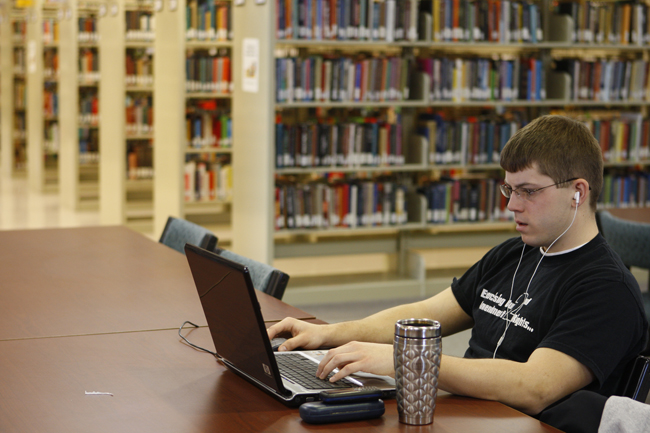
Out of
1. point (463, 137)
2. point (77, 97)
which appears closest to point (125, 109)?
point (77, 97)

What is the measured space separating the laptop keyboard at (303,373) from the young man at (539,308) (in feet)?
0.08

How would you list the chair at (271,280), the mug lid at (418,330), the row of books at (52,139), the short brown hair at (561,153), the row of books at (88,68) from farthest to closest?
the row of books at (52,139)
the row of books at (88,68)
the chair at (271,280)
the short brown hair at (561,153)
the mug lid at (418,330)

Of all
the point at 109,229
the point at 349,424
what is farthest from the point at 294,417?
the point at 109,229

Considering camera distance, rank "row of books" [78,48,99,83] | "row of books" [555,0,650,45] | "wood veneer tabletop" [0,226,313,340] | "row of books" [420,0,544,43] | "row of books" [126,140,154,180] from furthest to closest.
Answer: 1. "row of books" [78,48,99,83]
2. "row of books" [126,140,154,180]
3. "row of books" [555,0,650,45]
4. "row of books" [420,0,544,43]
5. "wood veneer tabletop" [0,226,313,340]

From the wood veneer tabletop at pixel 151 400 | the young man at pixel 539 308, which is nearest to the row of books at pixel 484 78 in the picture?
the young man at pixel 539 308

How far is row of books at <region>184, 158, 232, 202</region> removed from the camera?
635 centimetres

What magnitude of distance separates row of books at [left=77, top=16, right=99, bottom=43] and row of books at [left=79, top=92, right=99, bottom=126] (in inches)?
23.7

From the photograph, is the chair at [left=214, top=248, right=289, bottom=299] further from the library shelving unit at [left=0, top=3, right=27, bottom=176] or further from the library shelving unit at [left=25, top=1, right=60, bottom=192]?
the library shelving unit at [left=0, top=3, right=27, bottom=176]

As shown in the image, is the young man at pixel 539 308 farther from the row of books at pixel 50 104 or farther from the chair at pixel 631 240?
the row of books at pixel 50 104

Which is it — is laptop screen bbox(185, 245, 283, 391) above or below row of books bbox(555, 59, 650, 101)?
below

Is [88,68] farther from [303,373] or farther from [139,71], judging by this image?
[303,373]

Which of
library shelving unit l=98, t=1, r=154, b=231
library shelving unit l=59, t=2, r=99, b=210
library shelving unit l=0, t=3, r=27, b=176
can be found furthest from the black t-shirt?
library shelving unit l=0, t=3, r=27, b=176

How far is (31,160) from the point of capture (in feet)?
33.0

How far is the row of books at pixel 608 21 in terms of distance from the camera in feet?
17.9
